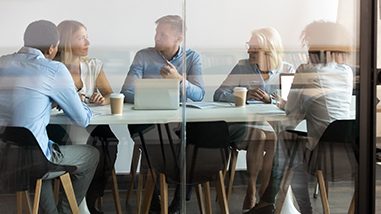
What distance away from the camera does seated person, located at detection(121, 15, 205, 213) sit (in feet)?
8.80

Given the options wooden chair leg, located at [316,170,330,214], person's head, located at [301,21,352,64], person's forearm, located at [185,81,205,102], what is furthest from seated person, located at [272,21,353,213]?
person's forearm, located at [185,81,205,102]

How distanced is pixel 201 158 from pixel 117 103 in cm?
54

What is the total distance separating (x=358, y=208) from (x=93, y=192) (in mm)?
1434

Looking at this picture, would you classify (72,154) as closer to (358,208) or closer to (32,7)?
(32,7)

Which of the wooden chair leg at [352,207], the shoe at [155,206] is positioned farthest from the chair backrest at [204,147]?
the wooden chair leg at [352,207]

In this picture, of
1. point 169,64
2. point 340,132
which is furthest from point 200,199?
point 340,132

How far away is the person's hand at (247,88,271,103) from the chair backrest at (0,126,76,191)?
1.10 meters

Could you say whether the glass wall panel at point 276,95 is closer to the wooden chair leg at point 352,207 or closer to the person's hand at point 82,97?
the wooden chair leg at point 352,207

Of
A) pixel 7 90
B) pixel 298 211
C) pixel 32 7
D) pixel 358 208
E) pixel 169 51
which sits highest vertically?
pixel 32 7

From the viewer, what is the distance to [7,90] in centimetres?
230

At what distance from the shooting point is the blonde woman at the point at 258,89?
2775 mm

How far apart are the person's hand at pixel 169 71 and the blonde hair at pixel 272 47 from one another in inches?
22.6

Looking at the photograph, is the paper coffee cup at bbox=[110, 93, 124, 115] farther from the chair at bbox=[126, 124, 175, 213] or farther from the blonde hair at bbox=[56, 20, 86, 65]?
the blonde hair at bbox=[56, 20, 86, 65]

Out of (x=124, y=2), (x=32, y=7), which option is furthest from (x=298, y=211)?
(x=32, y=7)
